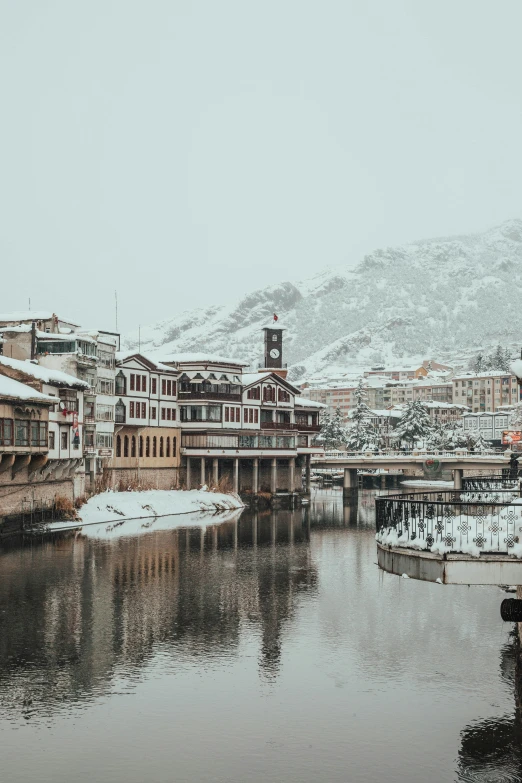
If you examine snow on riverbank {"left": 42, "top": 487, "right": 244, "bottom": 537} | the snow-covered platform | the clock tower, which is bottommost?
snow on riverbank {"left": 42, "top": 487, "right": 244, "bottom": 537}

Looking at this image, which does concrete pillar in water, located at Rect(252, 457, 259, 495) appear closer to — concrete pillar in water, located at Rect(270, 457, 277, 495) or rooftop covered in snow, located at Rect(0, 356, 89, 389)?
concrete pillar in water, located at Rect(270, 457, 277, 495)

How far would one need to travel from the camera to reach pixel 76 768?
2547cm

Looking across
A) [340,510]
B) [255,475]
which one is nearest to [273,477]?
[255,475]

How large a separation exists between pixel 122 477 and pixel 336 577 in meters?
51.4

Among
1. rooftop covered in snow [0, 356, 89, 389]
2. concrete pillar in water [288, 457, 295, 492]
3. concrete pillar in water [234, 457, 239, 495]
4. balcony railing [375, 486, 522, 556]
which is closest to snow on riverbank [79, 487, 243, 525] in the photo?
concrete pillar in water [234, 457, 239, 495]

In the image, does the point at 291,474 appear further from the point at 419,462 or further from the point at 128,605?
the point at 128,605

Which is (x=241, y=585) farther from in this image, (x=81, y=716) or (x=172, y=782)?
(x=172, y=782)

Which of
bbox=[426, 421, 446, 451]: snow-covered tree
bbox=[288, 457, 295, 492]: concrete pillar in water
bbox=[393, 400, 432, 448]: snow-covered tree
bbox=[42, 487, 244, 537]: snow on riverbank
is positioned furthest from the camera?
bbox=[393, 400, 432, 448]: snow-covered tree

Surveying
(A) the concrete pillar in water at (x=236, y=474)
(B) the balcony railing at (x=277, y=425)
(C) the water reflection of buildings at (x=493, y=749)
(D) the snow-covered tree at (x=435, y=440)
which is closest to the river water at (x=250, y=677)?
(C) the water reflection of buildings at (x=493, y=749)

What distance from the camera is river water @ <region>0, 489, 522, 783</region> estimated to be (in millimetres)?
25938

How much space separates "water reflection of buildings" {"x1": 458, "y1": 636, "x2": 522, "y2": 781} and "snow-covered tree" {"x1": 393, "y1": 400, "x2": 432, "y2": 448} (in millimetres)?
149976

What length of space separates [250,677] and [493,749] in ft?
31.3

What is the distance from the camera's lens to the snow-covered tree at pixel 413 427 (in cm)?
17900

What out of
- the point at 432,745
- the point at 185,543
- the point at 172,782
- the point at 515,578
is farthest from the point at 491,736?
the point at 185,543
